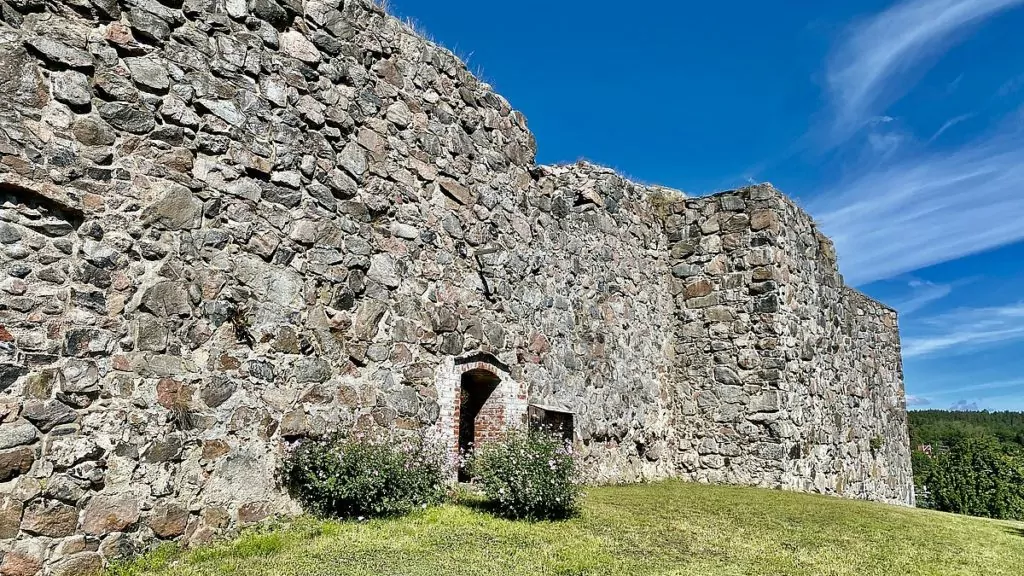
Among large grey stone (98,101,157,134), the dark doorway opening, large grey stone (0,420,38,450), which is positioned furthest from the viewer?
the dark doorway opening

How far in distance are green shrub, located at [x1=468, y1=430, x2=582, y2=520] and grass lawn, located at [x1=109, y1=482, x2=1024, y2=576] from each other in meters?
0.26

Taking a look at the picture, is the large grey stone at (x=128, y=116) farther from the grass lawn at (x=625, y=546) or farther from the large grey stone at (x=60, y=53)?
the grass lawn at (x=625, y=546)

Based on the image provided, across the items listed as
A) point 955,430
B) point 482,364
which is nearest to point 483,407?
point 482,364

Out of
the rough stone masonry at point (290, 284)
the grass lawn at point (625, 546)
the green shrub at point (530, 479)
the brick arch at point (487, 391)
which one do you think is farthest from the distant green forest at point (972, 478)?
the green shrub at point (530, 479)

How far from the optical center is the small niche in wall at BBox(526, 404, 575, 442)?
10.8 meters

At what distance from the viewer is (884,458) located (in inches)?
724

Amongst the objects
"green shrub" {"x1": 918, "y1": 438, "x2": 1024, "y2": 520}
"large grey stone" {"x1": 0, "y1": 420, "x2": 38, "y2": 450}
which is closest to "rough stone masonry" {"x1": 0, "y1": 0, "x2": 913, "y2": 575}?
"large grey stone" {"x1": 0, "y1": 420, "x2": 38, "y2": 450}

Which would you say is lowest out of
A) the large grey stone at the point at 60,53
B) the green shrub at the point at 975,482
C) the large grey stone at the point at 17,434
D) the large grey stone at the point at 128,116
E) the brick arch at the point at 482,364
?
the green shrub at the point at 975,482

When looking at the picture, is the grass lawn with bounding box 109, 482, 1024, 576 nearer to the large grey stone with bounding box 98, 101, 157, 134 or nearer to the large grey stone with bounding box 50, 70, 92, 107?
the large grey stone with bounding box 98, 101, 157, 134

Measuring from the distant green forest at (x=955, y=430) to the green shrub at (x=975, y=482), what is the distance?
41.2 inches

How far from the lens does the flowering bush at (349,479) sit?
24.0 ft

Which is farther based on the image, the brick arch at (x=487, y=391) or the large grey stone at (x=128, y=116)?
the brick arch at (x=487, y=391)

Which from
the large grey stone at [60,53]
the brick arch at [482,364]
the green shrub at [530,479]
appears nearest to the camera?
the large grey stone at [60,53]

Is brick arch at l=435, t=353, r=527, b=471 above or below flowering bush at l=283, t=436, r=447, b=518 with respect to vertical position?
above
